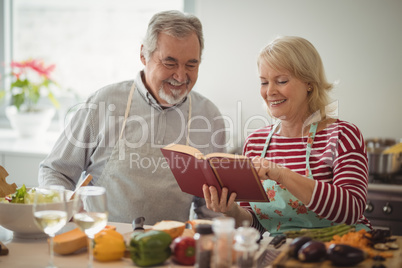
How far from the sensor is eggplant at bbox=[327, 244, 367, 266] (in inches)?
45.9

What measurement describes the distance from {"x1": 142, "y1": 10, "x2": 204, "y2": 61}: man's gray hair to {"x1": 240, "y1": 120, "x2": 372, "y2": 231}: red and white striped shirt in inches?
21.8

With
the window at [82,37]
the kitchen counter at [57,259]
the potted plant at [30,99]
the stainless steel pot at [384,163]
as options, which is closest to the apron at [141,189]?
the kitchen counter at [57,259]

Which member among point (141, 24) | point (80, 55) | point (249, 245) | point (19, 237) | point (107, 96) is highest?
A: point (141, 24)

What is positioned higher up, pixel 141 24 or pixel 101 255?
pixel 141 24

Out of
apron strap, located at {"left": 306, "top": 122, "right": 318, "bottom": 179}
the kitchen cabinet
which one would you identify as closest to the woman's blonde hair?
apron strap, located at {"left": 306, "top": 122, "right": 318, "bottom": 179}

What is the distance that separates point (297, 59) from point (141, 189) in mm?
865

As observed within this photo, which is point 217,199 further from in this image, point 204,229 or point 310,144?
point 204,229

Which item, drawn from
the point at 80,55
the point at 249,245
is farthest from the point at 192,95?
the point at 80,55

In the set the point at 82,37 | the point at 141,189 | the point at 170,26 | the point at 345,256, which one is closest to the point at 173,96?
the point at 170,26

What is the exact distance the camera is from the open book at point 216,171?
1519 mm

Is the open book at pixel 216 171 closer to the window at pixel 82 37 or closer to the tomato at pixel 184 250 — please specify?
the tomato at pixel 184 250

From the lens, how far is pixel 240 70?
130 inches

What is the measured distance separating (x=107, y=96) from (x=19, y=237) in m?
0.86

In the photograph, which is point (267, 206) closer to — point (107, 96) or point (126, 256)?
point (126, 256)
